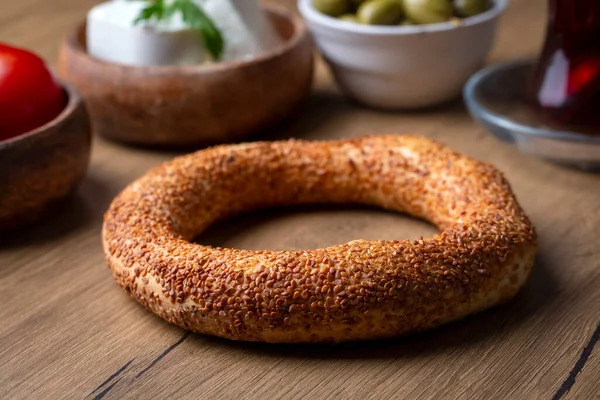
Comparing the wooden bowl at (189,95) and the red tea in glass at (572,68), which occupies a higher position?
the red tea in glass at (572,68)

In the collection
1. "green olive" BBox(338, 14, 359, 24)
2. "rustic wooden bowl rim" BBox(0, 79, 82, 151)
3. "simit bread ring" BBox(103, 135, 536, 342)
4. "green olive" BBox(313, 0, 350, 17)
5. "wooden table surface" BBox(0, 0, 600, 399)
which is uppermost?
"green olive" BBox(313, 0, 350, 17)

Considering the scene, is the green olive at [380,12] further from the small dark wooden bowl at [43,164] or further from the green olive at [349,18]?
the small dark wooden bowl at [43,164]

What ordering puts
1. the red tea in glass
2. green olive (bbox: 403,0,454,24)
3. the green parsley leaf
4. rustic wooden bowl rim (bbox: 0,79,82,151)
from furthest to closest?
green olive (bbox: 403,0,454,24), the green parsley leaf, the red tea in glass, rustic wooden bowl rim (bbox: 0,79,82,151)

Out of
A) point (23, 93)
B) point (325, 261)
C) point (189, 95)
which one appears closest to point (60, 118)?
point (23, 93)

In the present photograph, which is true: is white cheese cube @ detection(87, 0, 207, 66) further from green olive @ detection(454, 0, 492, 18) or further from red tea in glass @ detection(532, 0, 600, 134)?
red tea in glass @ detection(532, 0, 600, 134)

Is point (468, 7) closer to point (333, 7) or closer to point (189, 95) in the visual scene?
point (333, 7)

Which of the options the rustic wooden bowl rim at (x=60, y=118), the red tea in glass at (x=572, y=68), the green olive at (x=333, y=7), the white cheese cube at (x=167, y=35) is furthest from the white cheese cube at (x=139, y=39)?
the red tea in glass at (x=572, y=68)

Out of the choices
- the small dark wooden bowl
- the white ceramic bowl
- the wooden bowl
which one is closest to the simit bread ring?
the small dark wooden bowl
